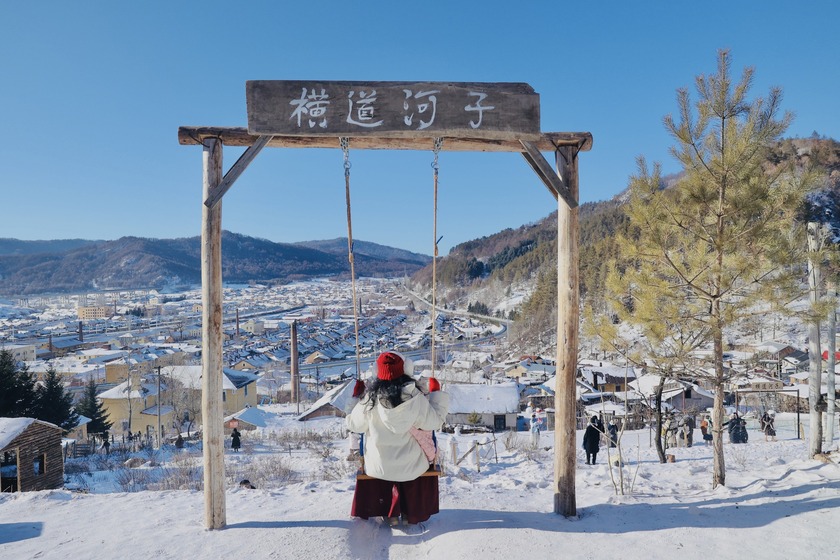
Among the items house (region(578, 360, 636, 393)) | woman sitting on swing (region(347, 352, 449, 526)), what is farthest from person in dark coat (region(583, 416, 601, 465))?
house (region(578, 360, 636, 393))

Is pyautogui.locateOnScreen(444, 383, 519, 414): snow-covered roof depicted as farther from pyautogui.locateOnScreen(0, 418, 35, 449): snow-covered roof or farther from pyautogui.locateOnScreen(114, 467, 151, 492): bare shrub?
pyautogui.locateOnScreen(0, 418, 35, 449): snow-covered roof

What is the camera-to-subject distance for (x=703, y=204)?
4457 millimetres

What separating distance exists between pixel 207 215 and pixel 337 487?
2736 mm

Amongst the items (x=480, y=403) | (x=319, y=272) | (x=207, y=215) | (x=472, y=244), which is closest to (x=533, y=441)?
(x=207, y=215)

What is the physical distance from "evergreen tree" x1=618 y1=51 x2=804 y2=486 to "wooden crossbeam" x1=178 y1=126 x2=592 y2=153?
59.8 inches

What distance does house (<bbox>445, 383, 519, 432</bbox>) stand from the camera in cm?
2242

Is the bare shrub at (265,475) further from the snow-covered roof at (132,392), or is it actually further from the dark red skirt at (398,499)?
the snow-covered roof at (132,392)

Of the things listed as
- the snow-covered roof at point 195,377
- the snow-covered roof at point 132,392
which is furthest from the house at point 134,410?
the snow-covered roof at point 195,377

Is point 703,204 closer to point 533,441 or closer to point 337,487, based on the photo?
point 337,487

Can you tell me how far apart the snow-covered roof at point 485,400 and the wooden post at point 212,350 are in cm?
1960

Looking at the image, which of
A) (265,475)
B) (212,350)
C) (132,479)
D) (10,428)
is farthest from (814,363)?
(10,428)

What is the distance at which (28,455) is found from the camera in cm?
816

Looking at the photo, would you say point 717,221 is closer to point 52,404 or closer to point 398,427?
point 398,427

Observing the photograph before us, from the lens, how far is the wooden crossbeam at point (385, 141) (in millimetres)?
3307
